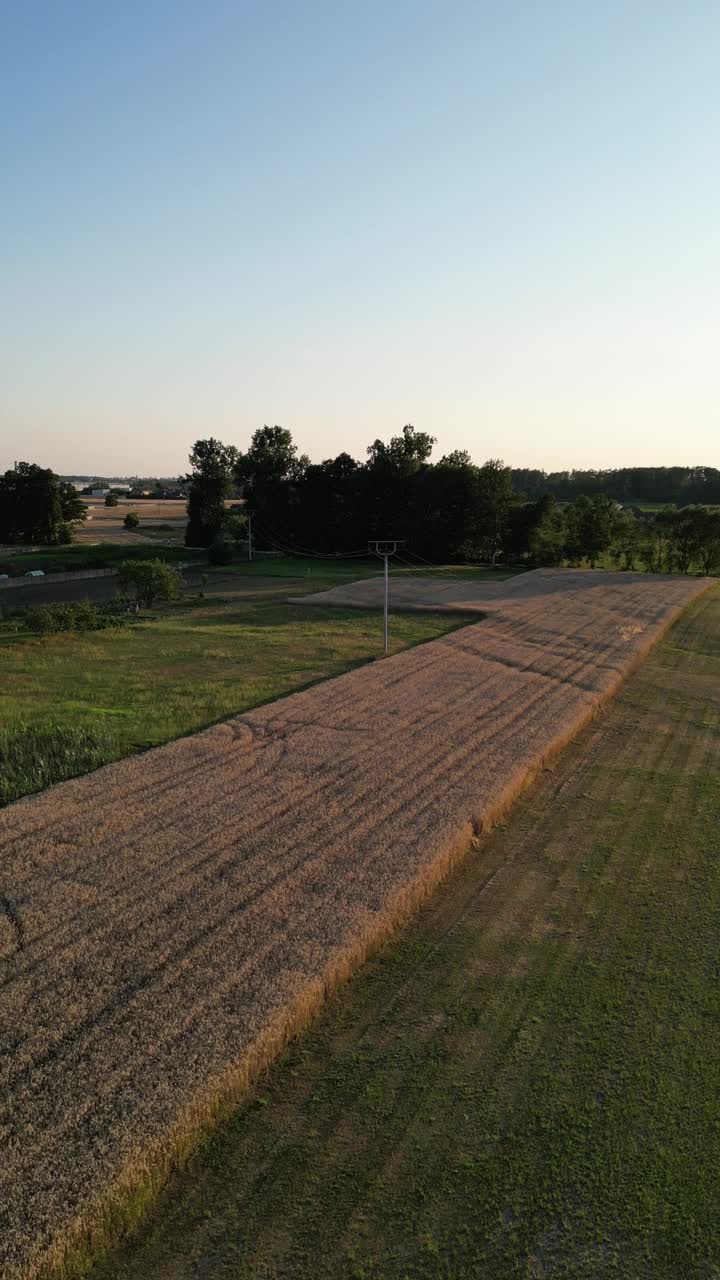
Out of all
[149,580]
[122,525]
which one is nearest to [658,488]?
[122,525]

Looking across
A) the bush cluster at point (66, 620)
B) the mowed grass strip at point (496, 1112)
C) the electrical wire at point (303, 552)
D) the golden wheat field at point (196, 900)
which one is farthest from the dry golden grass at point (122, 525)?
the mowed grass strip at point (496, 1112)

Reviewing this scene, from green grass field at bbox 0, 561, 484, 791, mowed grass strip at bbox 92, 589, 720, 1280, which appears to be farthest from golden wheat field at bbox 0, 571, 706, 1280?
green grass field at bbox 0, 561, 484, 791

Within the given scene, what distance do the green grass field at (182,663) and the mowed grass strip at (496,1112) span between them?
9486 millimetres

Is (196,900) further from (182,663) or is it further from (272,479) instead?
(272,479)

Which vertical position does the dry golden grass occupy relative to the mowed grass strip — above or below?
above

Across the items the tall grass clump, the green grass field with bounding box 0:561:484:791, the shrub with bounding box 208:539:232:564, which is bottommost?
the green grass field with bounding box 0:561:484:791

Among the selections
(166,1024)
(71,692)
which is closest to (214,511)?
(71,692)

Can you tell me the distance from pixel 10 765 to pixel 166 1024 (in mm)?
9977

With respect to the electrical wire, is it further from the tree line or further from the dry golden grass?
the dry golden grass

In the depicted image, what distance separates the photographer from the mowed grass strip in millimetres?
6648

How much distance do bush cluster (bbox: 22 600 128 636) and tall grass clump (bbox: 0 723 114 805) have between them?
17168mm

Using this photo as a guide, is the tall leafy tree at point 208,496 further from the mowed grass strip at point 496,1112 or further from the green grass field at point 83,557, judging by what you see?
the mowed grass strip at point 496,1112

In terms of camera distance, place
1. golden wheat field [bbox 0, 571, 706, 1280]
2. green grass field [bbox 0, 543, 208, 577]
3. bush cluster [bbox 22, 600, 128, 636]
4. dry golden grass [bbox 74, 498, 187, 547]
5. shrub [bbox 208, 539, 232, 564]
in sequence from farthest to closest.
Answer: dry golden grass [bbox 74, 498, 187, 547]
shrub [bbox 208, 539, 232, 564]
green grass field [bbox 0, 543, 208, 577]
bush cluster [bbox 22, 600, 128, 636]
golden wheat field [bbox 0, 571, 706, 1280]

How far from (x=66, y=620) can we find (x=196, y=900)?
2864 cm
